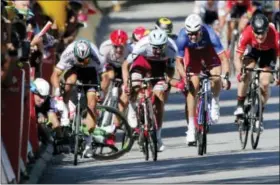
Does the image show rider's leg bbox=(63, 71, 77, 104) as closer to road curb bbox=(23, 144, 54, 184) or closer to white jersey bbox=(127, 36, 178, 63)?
road curb bbox=(23, 144, 54, 184)

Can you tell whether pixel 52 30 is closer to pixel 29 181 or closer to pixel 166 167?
pixel 166 167

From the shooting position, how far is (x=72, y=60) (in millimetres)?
21844

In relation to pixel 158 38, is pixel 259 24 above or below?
above

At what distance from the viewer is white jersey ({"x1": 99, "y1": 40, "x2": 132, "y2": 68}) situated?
79.2ft

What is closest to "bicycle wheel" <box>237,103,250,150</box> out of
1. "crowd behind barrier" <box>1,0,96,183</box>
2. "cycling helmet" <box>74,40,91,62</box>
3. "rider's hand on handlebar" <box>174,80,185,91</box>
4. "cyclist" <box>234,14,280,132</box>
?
"cyclist" <box>234,14,280,132</box>

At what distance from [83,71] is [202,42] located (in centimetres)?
164

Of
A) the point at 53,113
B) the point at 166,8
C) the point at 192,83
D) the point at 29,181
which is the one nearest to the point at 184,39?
the point at 192,83

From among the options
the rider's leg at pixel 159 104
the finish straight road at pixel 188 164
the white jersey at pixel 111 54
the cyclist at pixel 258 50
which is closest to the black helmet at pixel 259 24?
the cyclist at pixel 258 50

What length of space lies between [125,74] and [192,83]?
2.91ft

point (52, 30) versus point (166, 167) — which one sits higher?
point (52, 30)

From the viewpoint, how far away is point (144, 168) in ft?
67.9

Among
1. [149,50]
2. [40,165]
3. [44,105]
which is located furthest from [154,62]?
[40,165]

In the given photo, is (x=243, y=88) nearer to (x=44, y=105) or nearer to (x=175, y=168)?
(x=175, y=168)

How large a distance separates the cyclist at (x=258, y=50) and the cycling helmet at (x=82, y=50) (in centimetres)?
239
